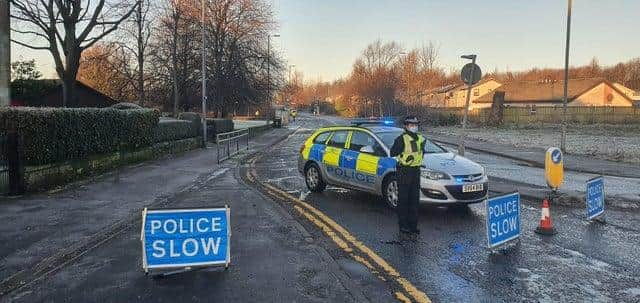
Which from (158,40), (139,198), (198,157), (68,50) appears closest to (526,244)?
(139,198)

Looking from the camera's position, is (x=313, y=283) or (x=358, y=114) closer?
(x=313, y=283)

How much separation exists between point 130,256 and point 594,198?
681 centimetres

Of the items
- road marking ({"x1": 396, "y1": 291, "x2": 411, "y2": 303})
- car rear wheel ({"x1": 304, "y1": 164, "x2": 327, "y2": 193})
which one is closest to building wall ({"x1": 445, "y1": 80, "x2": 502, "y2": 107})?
car rear wheel ({"x1": 304, "y1": 164, "x2": 327, "y2": 193})

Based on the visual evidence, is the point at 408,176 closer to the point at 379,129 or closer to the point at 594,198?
the point at 379,129

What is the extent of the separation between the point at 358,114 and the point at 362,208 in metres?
76.8

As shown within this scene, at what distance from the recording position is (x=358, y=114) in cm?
8550

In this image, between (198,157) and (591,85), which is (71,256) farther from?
(591,85)

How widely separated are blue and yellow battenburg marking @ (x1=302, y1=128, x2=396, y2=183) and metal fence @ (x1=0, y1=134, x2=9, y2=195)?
5831 mm

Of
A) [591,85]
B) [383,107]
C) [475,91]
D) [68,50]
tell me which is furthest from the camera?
[475,91]

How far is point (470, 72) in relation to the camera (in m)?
13.4

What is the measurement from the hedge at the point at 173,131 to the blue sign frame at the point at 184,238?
1483cm

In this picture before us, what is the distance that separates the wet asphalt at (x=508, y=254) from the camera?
503 centimetres

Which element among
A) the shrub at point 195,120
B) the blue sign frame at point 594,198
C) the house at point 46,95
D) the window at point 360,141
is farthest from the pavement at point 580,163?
the house at point 46,95

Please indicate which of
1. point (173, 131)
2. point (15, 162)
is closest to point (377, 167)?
point (15, 162)
